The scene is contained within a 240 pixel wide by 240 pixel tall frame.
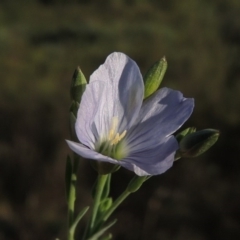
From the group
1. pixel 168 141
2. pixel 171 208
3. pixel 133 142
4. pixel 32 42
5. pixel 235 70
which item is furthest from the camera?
pixel 32 42

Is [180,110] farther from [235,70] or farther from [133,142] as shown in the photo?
[235,70]

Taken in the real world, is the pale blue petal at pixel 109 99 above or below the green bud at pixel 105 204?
above

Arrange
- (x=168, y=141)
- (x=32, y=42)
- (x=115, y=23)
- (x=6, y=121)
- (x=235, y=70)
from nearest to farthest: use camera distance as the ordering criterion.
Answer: (x=168, y=141) < (x=6, y=121) < (x=235, y=70) < (x=32, y=42) < (x=115, y=23)

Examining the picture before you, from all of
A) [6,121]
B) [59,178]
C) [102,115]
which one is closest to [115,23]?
[6,121]

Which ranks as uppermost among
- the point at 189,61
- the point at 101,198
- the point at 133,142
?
the point at 133,142

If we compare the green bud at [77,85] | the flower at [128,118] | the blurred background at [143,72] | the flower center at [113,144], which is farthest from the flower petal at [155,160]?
the blurred background at [143,72]

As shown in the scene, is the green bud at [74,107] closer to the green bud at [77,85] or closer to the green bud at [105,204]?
the green bud at [77,85]
